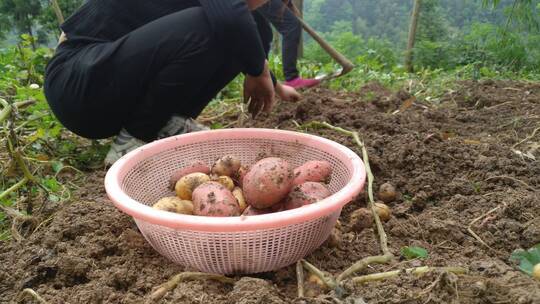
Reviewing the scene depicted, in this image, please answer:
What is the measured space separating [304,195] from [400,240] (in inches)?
15.0

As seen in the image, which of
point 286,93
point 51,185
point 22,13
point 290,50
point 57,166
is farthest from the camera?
point 22,13

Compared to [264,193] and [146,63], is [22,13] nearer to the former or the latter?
[146,63]

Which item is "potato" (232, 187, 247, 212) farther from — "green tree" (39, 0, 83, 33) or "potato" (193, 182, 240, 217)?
"green tree" (39, 0, 83, 33)

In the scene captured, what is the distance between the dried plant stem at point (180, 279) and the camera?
1034 millimetres

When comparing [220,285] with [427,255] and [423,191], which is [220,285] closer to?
[427,255]

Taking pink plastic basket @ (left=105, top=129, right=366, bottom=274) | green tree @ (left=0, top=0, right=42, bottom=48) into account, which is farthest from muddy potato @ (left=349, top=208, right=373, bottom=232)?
green tree @ (left=0, top=0, right=42, bottom=48)

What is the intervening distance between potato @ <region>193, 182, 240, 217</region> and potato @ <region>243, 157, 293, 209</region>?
6 centimetres

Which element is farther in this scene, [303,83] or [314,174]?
[303,83]

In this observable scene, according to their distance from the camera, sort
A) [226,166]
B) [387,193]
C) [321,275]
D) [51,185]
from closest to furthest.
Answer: [321,275] < [226,166] < [387,193] < [51,185]

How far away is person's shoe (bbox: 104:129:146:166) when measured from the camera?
202cm

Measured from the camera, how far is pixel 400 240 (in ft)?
4.46

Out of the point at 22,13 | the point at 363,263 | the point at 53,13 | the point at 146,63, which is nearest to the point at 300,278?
the point at 363,263

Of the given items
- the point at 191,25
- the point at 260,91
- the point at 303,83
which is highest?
the point at 191,25

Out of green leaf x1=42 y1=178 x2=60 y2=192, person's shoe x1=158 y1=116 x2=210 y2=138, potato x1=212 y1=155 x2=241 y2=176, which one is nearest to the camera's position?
potato x1=212 y1=155 x2=241 y2=176
